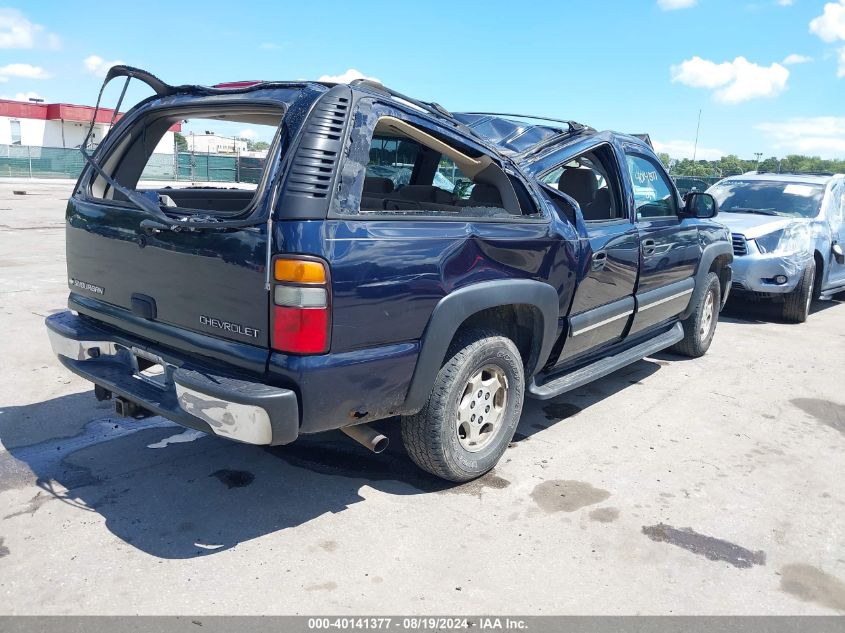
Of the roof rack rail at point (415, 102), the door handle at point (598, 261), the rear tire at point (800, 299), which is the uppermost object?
the roof rack rail at point (415, 102)

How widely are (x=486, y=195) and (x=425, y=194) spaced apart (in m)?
0.68

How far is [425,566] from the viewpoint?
3.00 metres

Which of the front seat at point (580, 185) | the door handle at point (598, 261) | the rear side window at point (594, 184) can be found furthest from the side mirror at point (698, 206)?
the door handle at point (598, 261)

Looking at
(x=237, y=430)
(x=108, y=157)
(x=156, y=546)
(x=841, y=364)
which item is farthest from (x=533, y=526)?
(x=841, y=364)

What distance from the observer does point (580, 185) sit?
4734 mm

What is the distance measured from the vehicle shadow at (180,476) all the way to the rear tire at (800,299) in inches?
211

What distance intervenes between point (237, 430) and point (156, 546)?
737 millimetres

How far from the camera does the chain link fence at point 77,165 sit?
3506 centimetres

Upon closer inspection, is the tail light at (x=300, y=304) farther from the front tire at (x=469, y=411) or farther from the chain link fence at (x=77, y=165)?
the chain link fence at (x=77, y=165)

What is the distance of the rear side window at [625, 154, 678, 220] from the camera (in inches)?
200

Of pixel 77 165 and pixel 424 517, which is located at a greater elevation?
pixel 77 165

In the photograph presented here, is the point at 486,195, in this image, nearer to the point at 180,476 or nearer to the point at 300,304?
the point at 300,304

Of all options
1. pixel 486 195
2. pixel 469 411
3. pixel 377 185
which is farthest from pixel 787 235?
pixel 469 411
